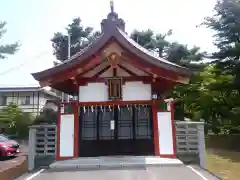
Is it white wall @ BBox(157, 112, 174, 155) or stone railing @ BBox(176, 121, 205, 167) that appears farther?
stone railing @ BBox(176, 121, 205, 167)

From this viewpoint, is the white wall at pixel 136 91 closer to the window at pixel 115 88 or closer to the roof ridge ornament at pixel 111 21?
the window at pixel 115 88

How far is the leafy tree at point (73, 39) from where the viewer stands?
3412 cm

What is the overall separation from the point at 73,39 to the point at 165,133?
90.9ft

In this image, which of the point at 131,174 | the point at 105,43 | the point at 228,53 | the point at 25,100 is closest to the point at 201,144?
the point at 131,174

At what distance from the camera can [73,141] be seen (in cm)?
995

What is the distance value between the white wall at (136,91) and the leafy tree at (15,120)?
67.5ft

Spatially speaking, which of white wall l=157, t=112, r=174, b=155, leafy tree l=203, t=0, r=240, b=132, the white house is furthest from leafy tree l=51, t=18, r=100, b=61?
white wall l=157, t=112, r=174, b=155

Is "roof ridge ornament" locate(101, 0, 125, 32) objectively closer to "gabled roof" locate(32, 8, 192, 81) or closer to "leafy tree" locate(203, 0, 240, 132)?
"gabled roof" locate(32, 8, 192, 81)

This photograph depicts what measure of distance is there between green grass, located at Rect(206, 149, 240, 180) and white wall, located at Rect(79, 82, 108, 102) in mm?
5224

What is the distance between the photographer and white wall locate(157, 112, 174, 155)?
9812mm

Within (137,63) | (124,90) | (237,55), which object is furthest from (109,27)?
(237,55)

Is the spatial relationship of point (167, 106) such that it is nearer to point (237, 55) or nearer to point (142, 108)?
point (142, 108)

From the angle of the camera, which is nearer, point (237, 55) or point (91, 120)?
point (91, 120)

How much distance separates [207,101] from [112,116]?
395 inches
